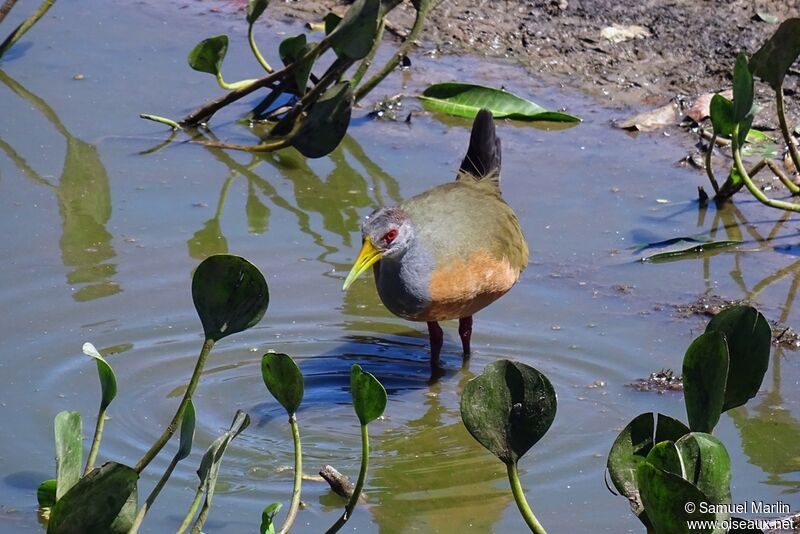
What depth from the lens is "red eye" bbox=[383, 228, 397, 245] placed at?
18.8 ft

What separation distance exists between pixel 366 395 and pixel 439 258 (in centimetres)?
214

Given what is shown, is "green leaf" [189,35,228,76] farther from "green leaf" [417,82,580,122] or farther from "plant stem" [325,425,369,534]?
"plant stem" [325,425,369,534]

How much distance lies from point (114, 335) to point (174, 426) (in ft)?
7.11

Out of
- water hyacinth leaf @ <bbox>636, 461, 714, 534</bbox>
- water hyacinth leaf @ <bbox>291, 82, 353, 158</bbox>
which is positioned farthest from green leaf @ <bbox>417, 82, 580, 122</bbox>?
water hyacinth leaf @ <bbox>636, 461, 714, 534</bbox>

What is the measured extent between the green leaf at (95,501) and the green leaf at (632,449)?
1378mm

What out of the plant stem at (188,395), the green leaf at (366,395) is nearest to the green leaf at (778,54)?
the green leaf at (366,395)

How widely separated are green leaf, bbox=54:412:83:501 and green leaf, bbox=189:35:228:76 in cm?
439

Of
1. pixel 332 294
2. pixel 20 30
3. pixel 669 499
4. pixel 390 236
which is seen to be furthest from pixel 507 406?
pixel 20 30

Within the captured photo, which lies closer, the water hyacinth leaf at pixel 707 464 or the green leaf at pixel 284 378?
the water hyacinth leaf at pixel 707 464

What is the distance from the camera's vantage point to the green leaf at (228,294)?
12.5ft

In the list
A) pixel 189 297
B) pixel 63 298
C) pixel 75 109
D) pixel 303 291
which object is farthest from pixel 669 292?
pixel 75 109

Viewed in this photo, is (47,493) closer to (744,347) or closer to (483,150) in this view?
(744,347)

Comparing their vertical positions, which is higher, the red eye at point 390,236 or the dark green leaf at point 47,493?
the red eye at point 390,236

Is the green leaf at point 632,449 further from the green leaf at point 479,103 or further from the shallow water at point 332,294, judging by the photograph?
the green leaf at point 479,103
